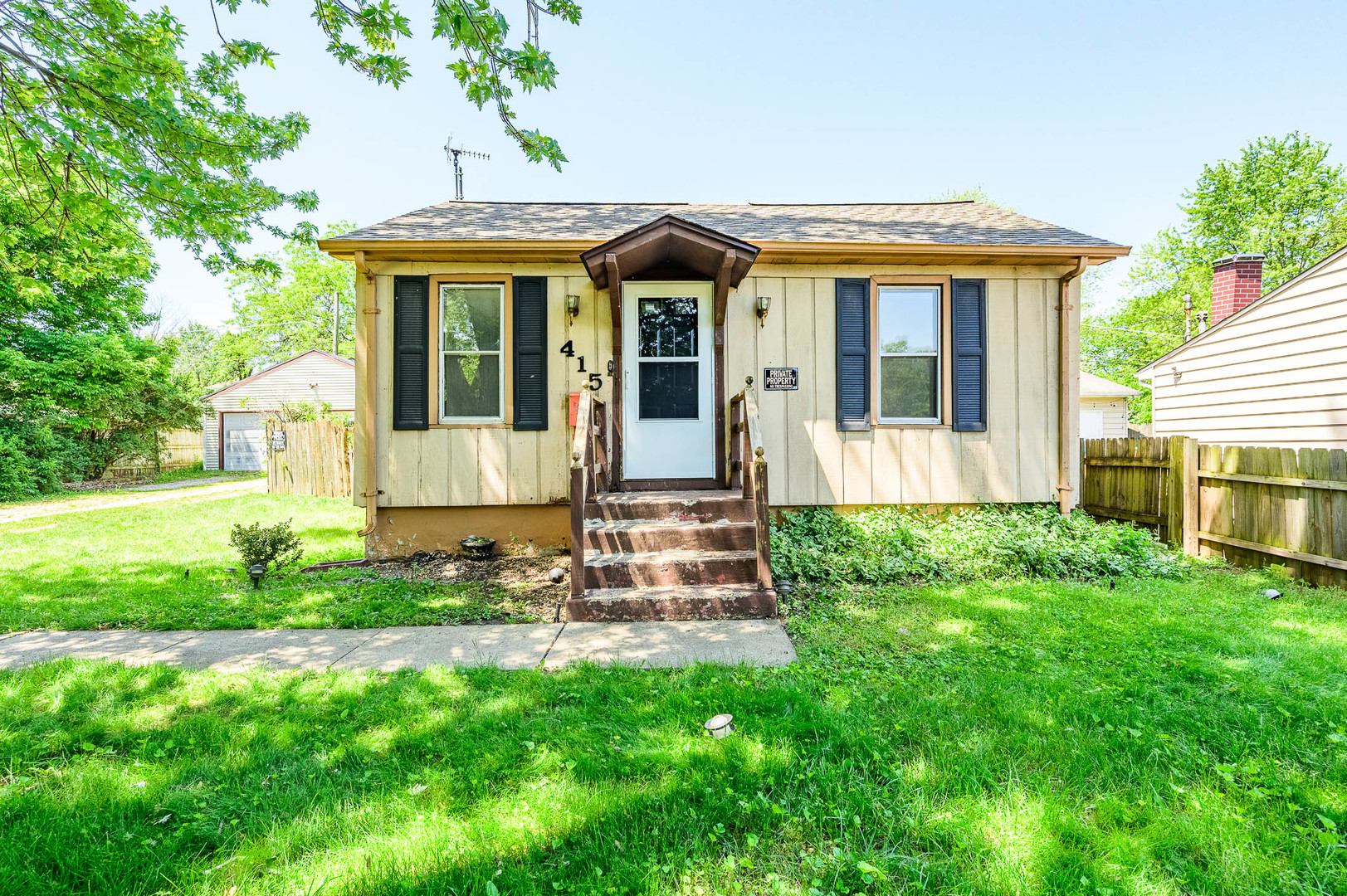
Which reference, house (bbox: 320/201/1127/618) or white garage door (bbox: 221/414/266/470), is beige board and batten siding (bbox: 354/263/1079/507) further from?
white garage door (bbox: 221/414/266/470)

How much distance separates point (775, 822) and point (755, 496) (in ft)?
8.56

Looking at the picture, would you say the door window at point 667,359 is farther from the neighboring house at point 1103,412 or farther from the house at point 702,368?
the neighboring house at point 1103,412

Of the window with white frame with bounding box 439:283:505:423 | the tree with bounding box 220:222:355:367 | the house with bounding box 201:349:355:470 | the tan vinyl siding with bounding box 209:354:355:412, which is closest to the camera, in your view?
the window with white frame with bounding box 439:283:505:423

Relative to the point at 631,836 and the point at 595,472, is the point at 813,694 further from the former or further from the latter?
the point at 595,472

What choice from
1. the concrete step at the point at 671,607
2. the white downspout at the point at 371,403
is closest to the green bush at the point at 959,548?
the concrete step at the point at 671,607

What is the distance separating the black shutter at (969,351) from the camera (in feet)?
19.6

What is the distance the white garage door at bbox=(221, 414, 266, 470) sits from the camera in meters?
20.5

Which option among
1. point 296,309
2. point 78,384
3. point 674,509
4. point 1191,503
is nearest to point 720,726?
point 674,509

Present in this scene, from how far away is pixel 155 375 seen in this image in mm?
15117

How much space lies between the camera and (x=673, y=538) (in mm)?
4512

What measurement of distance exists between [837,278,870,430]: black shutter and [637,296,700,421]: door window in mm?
1590

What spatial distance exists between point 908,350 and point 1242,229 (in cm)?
2525

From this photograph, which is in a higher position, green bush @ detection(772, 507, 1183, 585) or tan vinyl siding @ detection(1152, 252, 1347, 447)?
tan vinyl siding @ detection(1152, 252, 1347, 447)

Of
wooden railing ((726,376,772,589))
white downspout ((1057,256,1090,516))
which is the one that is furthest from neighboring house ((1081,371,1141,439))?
wooden railing ((726,376,772,589))
